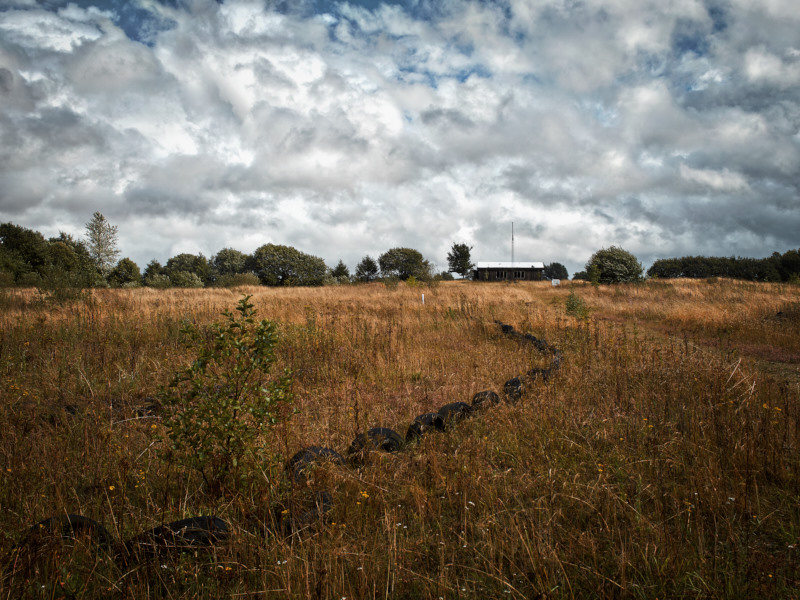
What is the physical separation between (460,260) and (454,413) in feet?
234

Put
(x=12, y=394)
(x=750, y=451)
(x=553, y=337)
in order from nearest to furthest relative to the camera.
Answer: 1. (x=750, y=451)
2. (x=12, y=394)
3. (x=553, y=337)

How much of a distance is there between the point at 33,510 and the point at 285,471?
1852 millimetres

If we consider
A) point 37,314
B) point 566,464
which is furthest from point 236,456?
point 37,314

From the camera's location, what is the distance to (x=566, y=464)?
12.7ft

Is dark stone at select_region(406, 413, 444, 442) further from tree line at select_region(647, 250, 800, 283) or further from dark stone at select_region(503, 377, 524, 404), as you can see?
tree line at select_region(647, 250, 800, 283)

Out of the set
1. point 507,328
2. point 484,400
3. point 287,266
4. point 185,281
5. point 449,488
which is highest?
point 287,266

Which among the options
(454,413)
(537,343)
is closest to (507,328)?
(537,343)

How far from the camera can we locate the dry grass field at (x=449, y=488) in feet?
7.82

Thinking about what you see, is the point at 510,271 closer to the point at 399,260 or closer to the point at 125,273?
the point at 399,260

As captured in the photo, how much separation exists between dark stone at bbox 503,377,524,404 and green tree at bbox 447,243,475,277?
6859cm

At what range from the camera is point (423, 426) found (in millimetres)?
4539

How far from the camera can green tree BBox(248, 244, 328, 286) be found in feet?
217

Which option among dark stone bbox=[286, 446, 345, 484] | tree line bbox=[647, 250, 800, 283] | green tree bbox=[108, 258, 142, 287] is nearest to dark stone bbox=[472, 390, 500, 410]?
dark stone bbox=[286, 446, 345, 484]

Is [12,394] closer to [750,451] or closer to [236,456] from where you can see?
[236,456]
